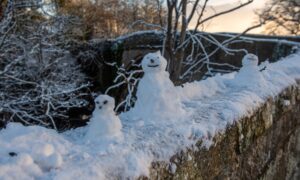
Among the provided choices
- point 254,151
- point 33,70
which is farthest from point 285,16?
point 254,151

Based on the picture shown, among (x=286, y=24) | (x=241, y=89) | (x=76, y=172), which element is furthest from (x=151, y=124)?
(x=286, y=24)

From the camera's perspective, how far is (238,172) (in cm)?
222

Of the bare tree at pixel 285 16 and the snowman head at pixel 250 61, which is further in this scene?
the bare tree at pixel 285 16

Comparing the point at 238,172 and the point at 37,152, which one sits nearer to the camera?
the point at 37,152

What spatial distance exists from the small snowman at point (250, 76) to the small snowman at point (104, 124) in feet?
4.79

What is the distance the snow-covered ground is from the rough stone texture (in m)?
0.05

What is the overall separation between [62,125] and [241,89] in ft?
25.4

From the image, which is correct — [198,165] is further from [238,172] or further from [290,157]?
[290,157]

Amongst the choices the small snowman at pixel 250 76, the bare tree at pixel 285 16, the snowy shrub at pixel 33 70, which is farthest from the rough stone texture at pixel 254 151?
the bare tree at pixel 285 16

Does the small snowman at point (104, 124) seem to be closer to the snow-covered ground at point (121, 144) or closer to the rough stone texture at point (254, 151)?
the snow-covered ground at point (121, 144)

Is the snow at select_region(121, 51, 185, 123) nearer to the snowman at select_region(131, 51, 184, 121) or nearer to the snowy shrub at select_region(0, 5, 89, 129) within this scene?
the snowman at select_region(131, 51, 184, 121)

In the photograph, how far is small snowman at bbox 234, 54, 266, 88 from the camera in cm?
286

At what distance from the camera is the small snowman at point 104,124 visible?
60.9 inches

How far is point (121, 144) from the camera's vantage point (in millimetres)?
1491
